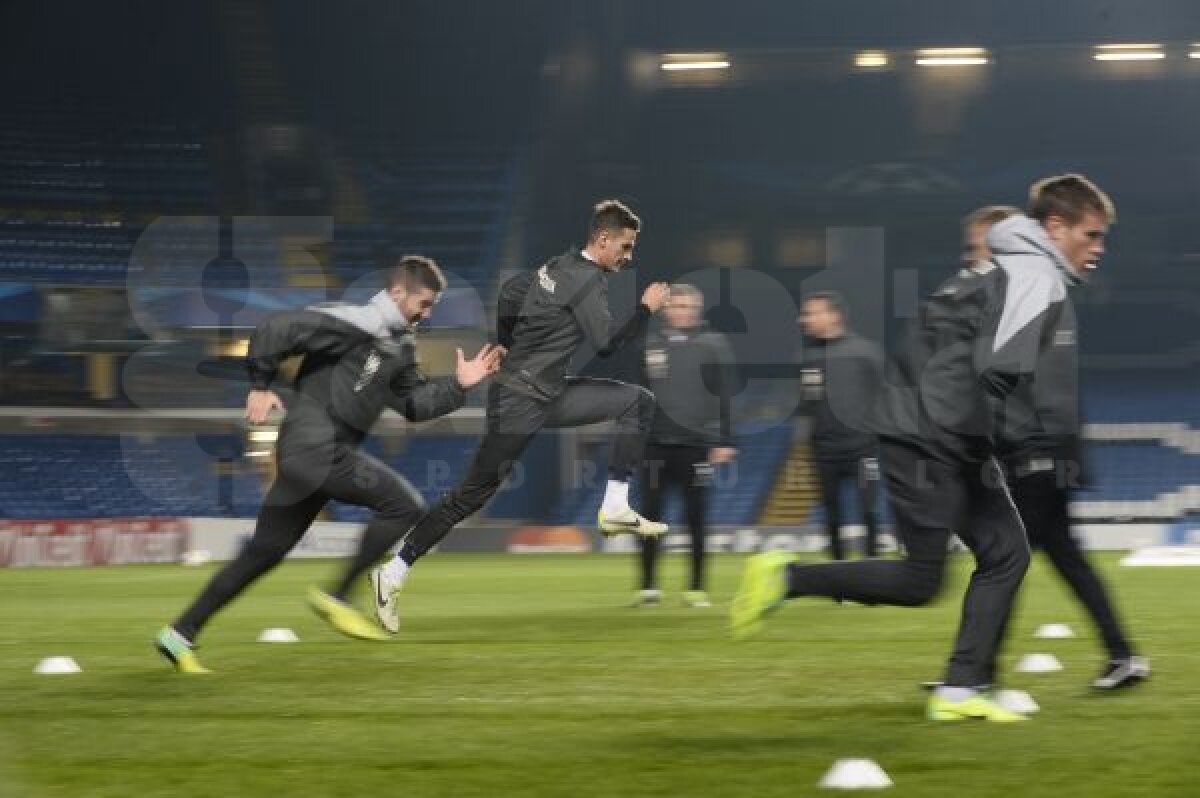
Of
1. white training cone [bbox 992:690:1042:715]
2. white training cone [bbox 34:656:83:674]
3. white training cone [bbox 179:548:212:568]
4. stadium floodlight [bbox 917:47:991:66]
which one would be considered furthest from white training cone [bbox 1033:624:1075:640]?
→ stadium floodlight [bbox 917:47:991:66]

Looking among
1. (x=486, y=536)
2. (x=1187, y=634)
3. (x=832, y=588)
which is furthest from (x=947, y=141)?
(x=832, y=588)

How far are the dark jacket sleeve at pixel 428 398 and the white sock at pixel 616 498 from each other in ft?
6.84

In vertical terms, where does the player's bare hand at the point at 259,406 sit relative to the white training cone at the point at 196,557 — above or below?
above

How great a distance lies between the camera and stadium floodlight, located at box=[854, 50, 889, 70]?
106ft

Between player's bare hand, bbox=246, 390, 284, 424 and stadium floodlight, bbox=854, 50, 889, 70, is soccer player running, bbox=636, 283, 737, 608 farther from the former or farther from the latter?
stadium floodlight, bbox=854, 50, 889, 70

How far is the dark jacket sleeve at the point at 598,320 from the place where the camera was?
10.6m

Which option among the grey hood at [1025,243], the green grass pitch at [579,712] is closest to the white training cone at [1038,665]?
the green grass pitch at [579,712]

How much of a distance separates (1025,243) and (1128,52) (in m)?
27.6

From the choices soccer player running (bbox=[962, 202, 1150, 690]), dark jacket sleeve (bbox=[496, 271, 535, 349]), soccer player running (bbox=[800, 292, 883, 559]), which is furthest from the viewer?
soccer player running (bbox=[800, 292, 883, 559])

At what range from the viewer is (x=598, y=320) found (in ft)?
35.0

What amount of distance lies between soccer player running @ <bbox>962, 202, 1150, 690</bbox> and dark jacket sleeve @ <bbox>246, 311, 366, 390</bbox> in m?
3.11

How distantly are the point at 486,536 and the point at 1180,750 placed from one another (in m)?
18.4

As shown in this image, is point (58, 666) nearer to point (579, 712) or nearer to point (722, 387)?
point (579, 712)

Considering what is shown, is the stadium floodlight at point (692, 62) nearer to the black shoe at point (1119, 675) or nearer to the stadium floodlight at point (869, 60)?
the stadium floodlight at point (869, 60)
